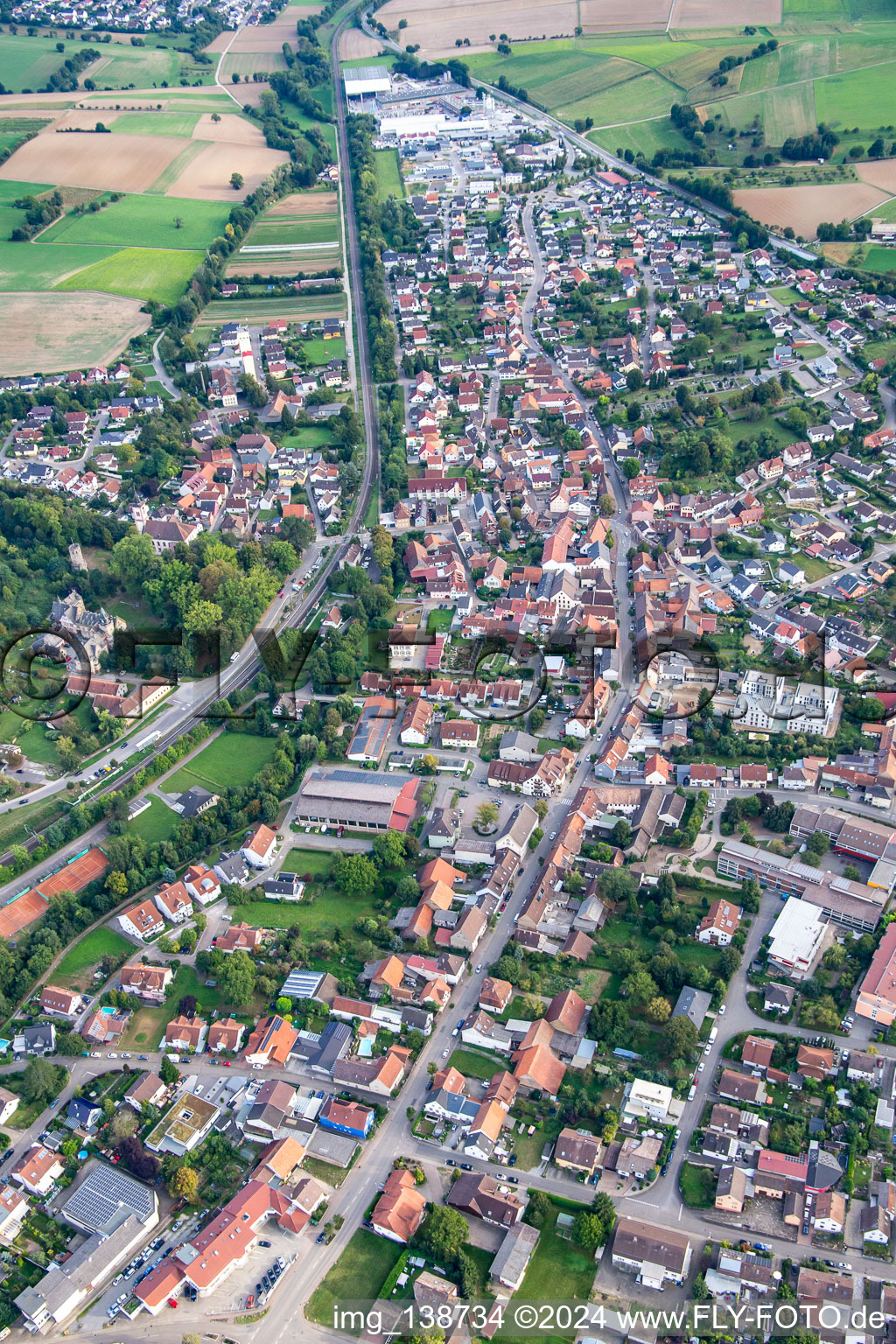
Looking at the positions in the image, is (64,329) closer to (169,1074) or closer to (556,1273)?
(169,1074)

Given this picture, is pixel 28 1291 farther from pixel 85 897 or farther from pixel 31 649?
pixel 31 649

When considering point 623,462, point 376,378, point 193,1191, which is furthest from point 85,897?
point 376,378

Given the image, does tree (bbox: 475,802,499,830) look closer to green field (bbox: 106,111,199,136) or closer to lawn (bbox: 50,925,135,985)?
lawn (bbox: 50,925,135,985)

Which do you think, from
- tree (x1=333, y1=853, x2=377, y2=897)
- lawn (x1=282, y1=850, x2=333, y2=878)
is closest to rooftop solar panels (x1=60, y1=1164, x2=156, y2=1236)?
tree (x1=333, y1=853, x2=377, y2=897)

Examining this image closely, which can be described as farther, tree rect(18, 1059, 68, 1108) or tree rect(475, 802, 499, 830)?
tree rect(475, 802, 499, 830)

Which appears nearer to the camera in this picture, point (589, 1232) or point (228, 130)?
point (589, 1232)

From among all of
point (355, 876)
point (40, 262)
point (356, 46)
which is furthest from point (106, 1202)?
point (356, 46)
